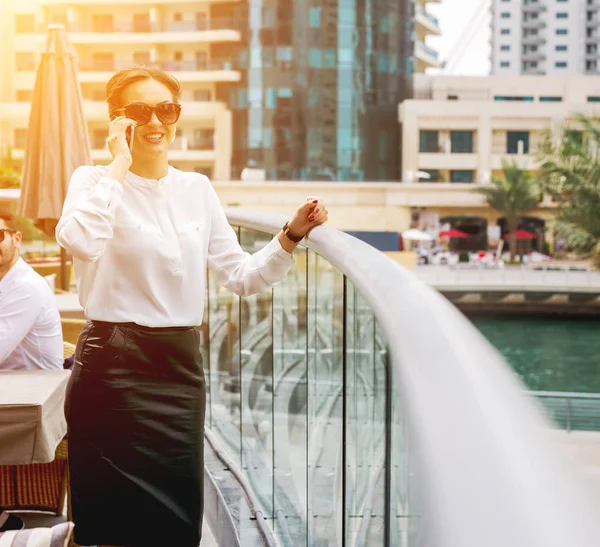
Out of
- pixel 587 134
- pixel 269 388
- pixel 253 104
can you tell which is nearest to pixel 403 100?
pixel 253 104

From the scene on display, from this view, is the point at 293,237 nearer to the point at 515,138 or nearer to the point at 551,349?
the point at 551,349

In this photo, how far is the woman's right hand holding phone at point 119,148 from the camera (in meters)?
2.04

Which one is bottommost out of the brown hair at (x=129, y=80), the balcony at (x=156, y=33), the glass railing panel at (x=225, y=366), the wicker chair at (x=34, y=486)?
the wicker chair at (x=34, y=486)

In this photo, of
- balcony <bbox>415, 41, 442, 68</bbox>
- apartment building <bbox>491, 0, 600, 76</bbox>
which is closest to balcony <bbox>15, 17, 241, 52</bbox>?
balcony <bbox>415, 41, 442, 68</bbox>

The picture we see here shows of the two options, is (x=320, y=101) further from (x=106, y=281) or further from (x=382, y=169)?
(x=106, y=281)

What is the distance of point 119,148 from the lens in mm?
2078

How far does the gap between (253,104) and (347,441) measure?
50052 millimetres

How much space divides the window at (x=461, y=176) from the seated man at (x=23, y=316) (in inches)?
1943

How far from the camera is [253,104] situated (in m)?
51.0

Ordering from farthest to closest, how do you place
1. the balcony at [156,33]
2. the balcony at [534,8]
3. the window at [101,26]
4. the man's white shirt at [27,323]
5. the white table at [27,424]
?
the balcony at [534,8] < the window at [101,26] < the balcony at [156,33] < the man's white shirt at [27,323] < the white table at [27,424]

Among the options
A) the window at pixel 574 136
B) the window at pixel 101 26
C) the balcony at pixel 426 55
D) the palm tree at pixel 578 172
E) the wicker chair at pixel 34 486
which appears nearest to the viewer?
the wicker chair at pixel 34 486

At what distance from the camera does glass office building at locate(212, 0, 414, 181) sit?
50531 mm

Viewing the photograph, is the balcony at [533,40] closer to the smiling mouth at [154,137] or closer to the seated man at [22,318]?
the seated man at [22,318]

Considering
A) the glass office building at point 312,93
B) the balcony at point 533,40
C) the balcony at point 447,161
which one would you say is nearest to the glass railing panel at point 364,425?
the glass office building at point 312,93
